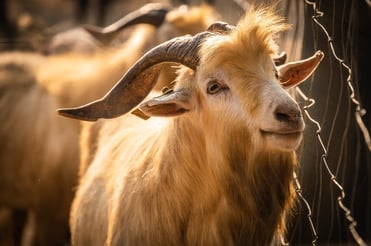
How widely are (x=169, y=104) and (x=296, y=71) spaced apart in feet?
2.98

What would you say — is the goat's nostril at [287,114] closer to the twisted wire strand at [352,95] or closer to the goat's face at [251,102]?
the goat's face at [251,102]

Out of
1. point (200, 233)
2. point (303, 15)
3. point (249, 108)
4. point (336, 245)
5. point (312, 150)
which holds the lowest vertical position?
point (336, 245)

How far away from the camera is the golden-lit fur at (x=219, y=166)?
3842 millimetres

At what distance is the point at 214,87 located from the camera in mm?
4023

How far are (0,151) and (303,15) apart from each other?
405 cm

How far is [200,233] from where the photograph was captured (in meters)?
4.10

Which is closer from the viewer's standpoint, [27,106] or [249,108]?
[249,108]

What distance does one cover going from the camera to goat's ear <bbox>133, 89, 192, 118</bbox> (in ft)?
13.3

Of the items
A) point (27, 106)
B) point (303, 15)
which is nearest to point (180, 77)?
point (303, 15)

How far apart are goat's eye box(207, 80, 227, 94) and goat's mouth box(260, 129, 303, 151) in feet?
1.55

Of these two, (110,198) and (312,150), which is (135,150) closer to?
(110,198)

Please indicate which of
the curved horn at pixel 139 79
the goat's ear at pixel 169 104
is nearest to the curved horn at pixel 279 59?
the curved horn at pixel 139 79

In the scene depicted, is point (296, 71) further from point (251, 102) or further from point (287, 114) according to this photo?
point (287, 114)

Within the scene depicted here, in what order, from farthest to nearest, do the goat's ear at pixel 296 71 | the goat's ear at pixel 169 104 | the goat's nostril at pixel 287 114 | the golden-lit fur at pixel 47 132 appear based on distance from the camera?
the golden-lit fur at pixel 47 132 < the goat's ear at pixel 296 71 < the goat's ear at pixel 169 104 < the goat's nostril at pixel 287 114
